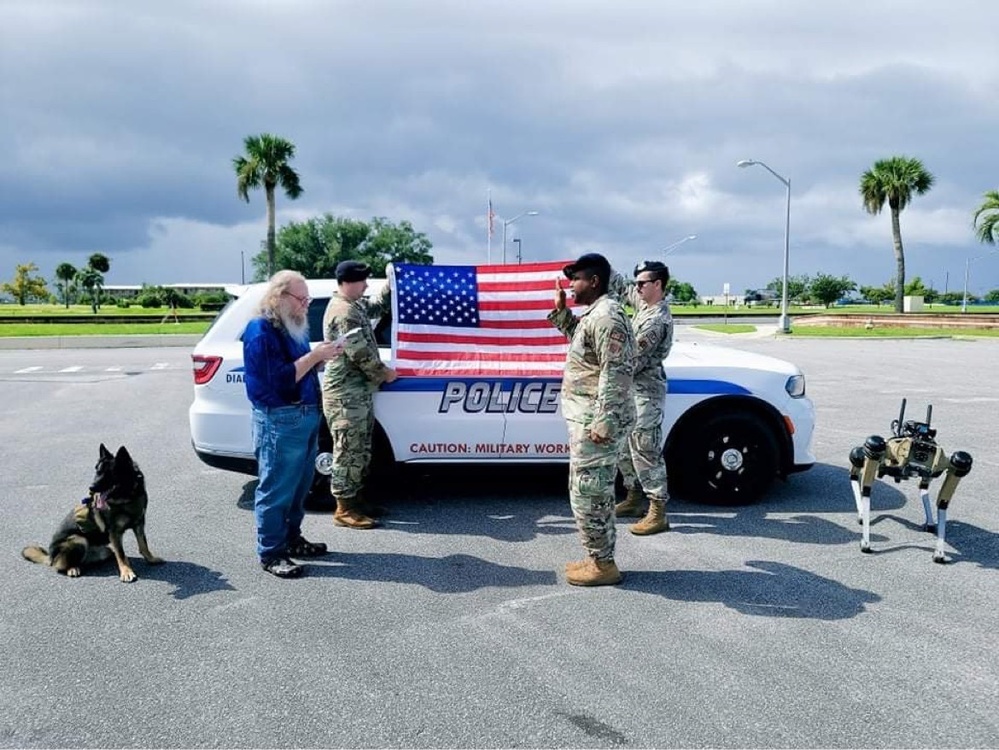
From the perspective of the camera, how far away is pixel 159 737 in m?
2.93

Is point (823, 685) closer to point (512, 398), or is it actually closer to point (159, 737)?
point (159, 737)

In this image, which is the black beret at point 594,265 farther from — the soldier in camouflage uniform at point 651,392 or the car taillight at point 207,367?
the car taillight at point 207,367

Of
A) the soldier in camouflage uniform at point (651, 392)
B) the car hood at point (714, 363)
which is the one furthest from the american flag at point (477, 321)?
the car hood at point (714, 363)

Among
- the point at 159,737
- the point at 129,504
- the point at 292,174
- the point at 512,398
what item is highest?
the point at 292,174

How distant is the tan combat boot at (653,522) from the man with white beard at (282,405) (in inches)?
87.5

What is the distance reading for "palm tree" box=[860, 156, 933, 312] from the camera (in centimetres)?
4769

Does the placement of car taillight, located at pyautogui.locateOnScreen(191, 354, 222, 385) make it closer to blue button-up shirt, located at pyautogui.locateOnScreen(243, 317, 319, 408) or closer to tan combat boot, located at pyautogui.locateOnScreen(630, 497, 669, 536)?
blue button-up shirt, located at pyautogui.locateOnScreen(243, 317, 319, 408)

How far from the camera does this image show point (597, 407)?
4.23 metres

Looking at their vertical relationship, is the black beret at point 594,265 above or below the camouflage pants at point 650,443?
above

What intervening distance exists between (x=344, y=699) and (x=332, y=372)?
2653 mm

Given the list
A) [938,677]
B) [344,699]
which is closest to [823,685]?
[938,677]

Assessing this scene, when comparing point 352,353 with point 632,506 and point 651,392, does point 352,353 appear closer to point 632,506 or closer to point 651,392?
point 651,392

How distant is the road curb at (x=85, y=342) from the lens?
25.4 m

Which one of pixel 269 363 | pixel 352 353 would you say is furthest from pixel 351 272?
pixel 269 363
